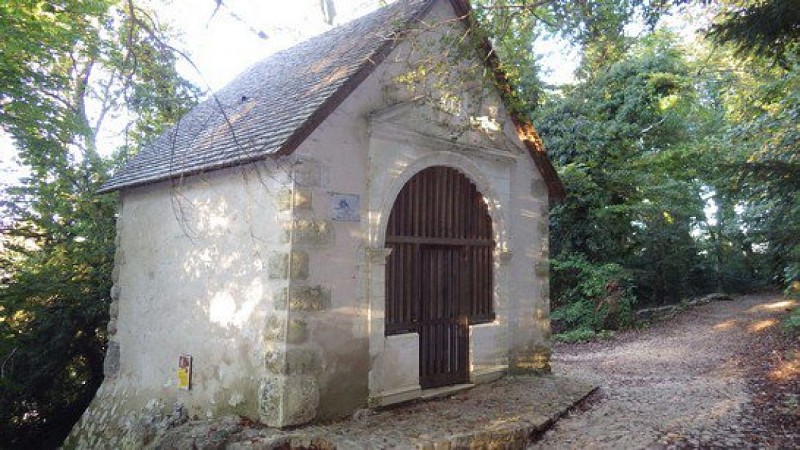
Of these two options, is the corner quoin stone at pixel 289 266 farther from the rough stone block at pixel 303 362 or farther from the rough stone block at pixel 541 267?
the rough stone block at pixel 541 267

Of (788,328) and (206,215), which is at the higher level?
(206,215)

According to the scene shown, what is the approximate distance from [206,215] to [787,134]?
8574 mm

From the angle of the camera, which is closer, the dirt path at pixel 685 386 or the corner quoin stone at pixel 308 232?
the dirt path at pixel 685 386

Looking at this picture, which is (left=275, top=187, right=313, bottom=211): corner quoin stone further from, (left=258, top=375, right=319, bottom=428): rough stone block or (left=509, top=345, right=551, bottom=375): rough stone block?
(left=509, top=345, right=551, bottom=375): rough stone block

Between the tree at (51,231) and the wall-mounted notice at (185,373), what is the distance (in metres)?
3.02

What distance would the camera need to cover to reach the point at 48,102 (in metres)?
8.27

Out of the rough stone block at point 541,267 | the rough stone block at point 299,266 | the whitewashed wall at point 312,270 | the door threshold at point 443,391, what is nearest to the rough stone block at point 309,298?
the whitewashed wall at point 312,270

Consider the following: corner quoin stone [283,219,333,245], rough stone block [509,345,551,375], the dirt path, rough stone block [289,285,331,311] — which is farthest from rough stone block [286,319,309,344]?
rough stone block [509,345,551,375]

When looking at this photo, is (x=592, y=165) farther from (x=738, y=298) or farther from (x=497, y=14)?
(x=497, y=14)

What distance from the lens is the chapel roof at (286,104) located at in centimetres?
606

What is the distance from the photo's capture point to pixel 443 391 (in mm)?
7016

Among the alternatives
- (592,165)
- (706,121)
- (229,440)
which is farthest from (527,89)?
(229,440)

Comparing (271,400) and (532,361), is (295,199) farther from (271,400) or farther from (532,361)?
(532,361)

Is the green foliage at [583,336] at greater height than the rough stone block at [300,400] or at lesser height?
lesser
